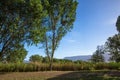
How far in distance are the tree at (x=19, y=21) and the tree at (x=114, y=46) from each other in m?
26.3

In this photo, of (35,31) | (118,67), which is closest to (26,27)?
(35,31)

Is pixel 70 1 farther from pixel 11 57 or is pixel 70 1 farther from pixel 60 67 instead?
pixel 11 57

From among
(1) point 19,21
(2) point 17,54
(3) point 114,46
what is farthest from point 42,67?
(3) point 114,46

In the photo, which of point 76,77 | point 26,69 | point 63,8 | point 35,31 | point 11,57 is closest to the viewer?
point 76,77

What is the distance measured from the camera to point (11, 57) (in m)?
18.6

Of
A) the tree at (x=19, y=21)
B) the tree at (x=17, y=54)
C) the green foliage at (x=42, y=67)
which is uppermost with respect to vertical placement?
the tree at (x=19, y=21)

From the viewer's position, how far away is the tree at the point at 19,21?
16.6 meters

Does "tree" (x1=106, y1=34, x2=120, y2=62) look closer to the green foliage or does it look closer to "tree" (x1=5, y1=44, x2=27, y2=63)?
the green foliage

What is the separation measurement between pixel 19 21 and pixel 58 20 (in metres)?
7.00

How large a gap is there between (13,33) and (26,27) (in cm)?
103

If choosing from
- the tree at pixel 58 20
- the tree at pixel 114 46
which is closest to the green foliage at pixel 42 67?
the tree at pixel 58 20

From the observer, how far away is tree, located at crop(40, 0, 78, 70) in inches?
907

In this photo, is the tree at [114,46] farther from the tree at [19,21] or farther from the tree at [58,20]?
the tree at [19,21]

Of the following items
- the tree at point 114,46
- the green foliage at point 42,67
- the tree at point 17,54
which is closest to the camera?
the tree at point 17,54
